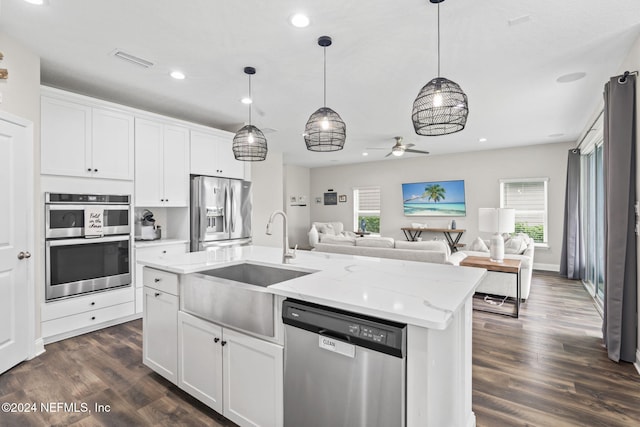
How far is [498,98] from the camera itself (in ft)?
12.8

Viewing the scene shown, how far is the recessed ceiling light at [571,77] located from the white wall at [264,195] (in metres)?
4.29

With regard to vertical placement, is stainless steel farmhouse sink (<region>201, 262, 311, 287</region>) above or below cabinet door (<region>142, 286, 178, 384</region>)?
above

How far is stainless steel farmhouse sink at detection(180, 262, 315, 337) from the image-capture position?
5.33 ft

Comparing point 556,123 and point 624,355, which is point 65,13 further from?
point 556,123

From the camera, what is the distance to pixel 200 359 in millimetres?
1970

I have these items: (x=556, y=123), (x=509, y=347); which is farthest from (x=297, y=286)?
(x=556, y=123)

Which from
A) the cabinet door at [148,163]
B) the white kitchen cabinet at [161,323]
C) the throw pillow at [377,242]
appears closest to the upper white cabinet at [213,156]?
the cabinet door at [148,163]

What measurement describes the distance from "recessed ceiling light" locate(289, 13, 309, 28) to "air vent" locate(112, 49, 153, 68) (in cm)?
153

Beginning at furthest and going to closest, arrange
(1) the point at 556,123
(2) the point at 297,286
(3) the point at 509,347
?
1. (1) the point at 556,123
2. (3) the point at 509,347
3. (2) the point at 297,286

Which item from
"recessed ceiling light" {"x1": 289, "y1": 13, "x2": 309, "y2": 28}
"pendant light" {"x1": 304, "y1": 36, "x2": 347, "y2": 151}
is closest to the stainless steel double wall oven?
"pendant light" {"x1": 304, "y1": 36, "x2": 347, "y2": 151}

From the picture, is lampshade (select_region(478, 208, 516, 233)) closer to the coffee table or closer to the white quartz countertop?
the coffee table

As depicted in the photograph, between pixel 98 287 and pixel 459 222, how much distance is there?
7238 millimetres

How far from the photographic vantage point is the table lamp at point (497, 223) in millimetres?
4027

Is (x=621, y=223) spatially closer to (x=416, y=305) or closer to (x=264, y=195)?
(x=416, y=305)
